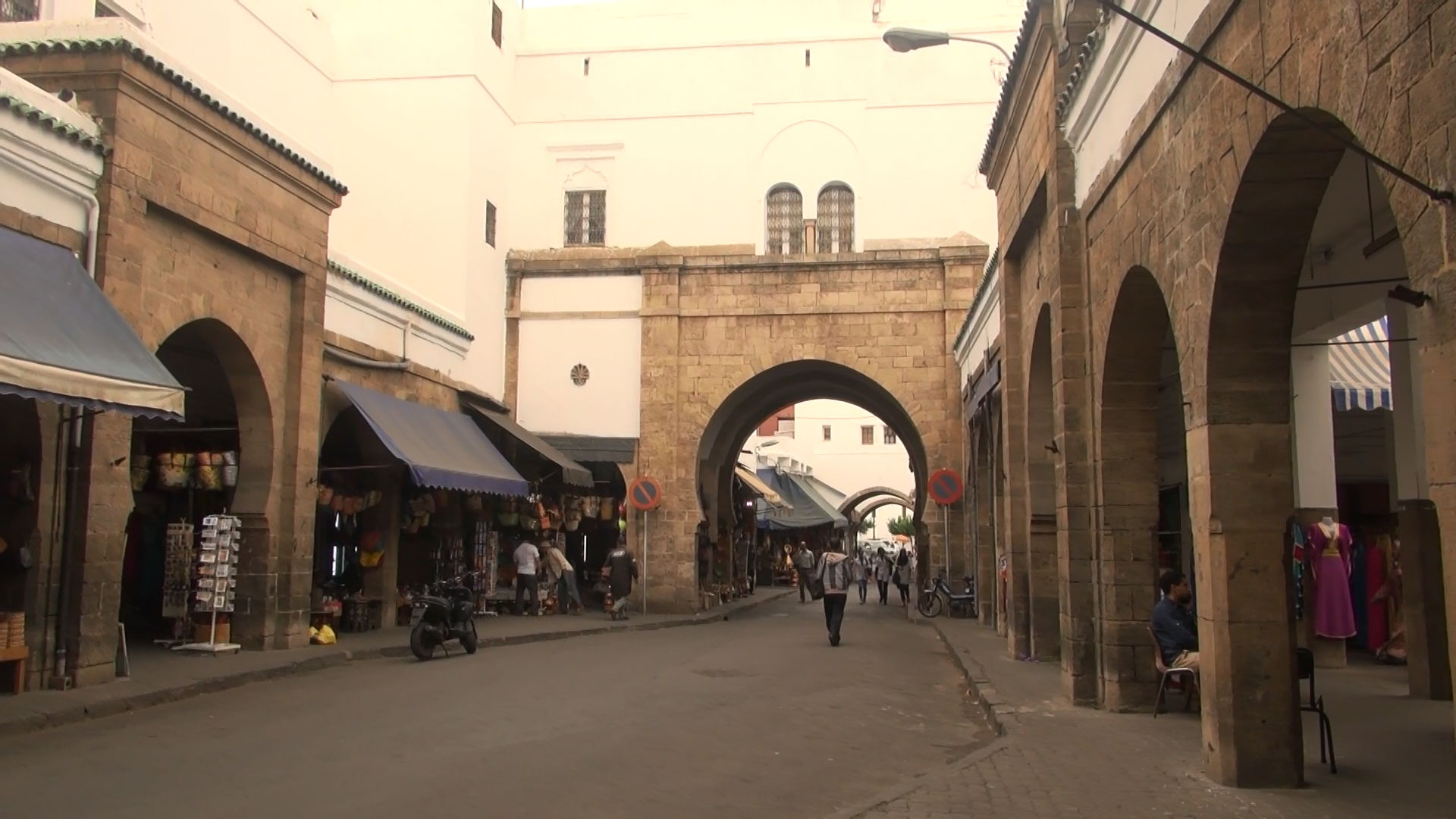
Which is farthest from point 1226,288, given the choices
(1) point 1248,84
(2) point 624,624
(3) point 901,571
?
(3) point 901,571

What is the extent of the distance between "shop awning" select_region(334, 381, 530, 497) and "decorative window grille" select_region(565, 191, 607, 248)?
246 inches

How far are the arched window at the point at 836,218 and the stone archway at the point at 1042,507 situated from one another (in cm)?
1161

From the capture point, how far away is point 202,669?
10836mm

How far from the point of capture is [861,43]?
78.6 ft

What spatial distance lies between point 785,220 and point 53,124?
52.2ft

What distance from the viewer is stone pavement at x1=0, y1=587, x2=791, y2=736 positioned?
27.8 feet

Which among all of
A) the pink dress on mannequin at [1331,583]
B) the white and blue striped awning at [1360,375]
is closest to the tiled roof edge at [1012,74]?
the white and blue striped awning at [1360,375]

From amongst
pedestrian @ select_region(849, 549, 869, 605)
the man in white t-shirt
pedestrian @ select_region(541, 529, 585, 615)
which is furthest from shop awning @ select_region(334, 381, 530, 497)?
pedestrian @ select_region(849, 549, 869, 605)

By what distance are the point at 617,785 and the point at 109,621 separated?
230 inches

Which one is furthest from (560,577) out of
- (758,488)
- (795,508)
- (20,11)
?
(795,508)

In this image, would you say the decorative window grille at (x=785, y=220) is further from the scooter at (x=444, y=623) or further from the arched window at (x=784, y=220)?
the scooter at (x=444, y=623)

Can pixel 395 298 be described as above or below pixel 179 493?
above

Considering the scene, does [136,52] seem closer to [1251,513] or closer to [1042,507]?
[1042,507]

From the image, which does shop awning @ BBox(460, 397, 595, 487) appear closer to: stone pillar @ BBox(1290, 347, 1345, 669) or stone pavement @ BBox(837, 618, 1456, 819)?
stone pavement @ BBox(837, 618, 1456, 819)
